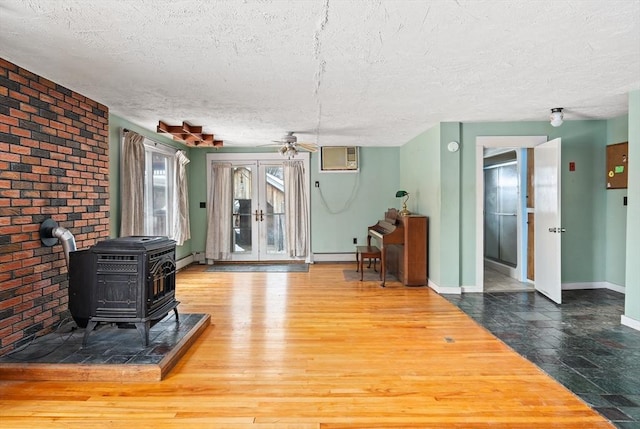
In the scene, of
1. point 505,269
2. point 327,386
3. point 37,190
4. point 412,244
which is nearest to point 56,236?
point 37,190

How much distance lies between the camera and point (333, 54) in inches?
94.0

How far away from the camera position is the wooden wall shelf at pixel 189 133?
14.6ft

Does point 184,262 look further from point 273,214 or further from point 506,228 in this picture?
point 506,228

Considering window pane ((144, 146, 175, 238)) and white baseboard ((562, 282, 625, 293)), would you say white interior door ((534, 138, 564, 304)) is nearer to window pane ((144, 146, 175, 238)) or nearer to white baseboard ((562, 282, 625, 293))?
white baseboard ((562, 282, 625, 293))

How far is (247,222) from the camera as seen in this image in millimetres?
6801

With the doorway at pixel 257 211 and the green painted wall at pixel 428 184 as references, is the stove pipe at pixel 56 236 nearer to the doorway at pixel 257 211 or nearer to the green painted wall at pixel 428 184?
the doorway at pixel 257 211

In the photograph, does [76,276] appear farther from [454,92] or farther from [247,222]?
[247,222]

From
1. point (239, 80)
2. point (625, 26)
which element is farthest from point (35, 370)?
point (625, 26)

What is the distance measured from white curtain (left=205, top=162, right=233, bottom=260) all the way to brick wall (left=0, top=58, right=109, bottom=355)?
122 inches

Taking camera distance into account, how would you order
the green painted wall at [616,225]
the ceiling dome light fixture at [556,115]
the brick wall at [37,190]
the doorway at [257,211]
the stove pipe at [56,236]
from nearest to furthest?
the brick wall at [37,190]
the stove pipe at [56,236]
the ceiling dome light fixture at [556,115]
the green painted wall at [616,225]
the doorway at [257,211]

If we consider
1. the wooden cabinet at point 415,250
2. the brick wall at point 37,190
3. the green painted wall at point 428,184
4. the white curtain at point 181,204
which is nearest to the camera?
the brick wall at point 37,190

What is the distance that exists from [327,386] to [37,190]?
2762mm

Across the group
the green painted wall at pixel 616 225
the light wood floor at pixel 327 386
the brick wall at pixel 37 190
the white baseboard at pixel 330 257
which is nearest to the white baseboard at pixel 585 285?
the green painted wall at pixel 616 225

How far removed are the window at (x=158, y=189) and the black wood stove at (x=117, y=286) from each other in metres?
2.29
